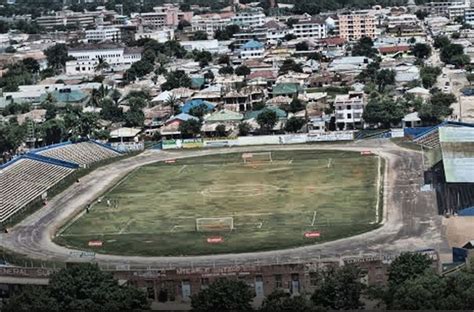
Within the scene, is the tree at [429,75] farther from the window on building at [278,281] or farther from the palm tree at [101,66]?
the window on building at [278,281]

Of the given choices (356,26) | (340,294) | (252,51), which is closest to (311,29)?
(356,26)

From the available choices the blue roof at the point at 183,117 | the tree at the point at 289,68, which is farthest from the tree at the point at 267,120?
the tree at the point at 289,68

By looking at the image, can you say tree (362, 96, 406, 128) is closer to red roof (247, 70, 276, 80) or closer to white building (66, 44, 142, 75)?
red roof (247, 70, 276, 80)

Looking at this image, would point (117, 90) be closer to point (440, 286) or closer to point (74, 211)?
point (74, 211)

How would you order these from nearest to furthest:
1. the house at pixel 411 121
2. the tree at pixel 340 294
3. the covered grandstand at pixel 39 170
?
the tree at pixel 340 294, the covered grandstand at pixel 39 170, the house at pixel 411 121

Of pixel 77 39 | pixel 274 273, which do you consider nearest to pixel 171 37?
pixel 77 39

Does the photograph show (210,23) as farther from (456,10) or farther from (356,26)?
(456,10)
